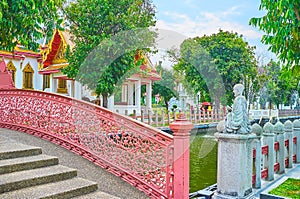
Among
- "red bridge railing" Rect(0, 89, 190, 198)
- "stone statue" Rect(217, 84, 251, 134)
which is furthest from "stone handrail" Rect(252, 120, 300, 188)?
"red bridge railing" Rect(0, 89, 190, 198)

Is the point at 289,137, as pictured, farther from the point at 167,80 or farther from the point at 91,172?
the point at 167,80

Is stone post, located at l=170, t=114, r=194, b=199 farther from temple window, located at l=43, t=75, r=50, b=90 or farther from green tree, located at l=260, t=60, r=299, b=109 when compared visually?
green tree, located at l=260, t=60, r=299, b=109

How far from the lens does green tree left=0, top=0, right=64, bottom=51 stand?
16.5 ft

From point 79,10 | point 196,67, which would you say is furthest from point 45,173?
point 196,67

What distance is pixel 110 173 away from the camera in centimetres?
462

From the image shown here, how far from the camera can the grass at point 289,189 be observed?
431 cm

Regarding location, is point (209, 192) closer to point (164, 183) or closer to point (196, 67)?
point (164, 183)

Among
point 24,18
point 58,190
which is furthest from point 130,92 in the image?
point 58,190

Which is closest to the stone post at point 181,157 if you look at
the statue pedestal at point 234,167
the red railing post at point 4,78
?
the statue pedestal at point 234,167

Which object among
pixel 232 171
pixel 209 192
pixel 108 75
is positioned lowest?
pixel 209 192

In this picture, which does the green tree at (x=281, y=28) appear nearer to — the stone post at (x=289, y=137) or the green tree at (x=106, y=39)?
the stone post at (x=289, y=137)

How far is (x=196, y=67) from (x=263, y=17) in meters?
20.6

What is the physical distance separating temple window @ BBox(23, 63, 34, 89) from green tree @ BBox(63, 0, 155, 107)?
915 centimetres

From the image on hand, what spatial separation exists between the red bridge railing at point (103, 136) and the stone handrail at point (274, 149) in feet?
6.40
